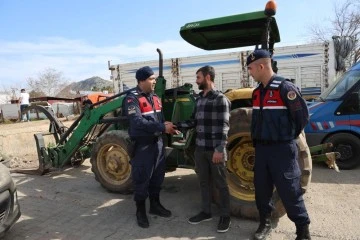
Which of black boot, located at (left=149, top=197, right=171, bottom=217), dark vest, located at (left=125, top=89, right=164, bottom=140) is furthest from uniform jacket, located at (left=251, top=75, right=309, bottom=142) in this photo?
black boot, located at (left=149, top=197, right=171, bottom=217)

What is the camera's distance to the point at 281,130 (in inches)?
129

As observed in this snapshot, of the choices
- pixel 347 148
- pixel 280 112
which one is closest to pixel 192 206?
pixel 280 112

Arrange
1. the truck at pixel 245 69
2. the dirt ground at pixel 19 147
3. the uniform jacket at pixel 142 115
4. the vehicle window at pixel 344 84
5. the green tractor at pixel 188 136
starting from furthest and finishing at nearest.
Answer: the truck at pixel 245 69 → the dirt ground at pixel 19 147 → the vehicle window at pixel 344 84 → the green tractor at pixel 188 136 → the uniform jacket at pixel 142 115

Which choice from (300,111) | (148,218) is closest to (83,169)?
(148,218)

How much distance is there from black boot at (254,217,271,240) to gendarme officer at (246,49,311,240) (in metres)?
0.37

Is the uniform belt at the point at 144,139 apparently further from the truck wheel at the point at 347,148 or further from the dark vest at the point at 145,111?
the truck wheel at the point at 347,148

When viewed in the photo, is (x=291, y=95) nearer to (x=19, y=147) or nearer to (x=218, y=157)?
(x=218, y=157)

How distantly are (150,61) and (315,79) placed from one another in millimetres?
6341

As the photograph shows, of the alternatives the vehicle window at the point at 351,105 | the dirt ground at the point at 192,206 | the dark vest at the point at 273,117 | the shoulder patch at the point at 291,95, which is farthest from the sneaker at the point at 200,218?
the vehicle window at the point at 351,105

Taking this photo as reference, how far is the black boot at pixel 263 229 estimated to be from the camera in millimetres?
3631

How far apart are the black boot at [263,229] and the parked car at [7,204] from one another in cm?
262

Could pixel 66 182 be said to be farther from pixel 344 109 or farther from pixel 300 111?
pixel 344 109

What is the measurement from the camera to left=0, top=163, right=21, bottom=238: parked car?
3.66 m

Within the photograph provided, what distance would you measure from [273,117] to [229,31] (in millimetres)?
1840
